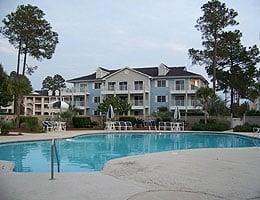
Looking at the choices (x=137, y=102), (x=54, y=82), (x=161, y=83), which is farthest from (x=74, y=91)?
(x=54, y=82)

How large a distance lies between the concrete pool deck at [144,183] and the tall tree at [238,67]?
2838cm

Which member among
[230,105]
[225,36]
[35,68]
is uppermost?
[225,36]

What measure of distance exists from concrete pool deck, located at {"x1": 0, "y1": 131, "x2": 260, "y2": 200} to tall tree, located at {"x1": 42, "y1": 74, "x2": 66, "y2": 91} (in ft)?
208

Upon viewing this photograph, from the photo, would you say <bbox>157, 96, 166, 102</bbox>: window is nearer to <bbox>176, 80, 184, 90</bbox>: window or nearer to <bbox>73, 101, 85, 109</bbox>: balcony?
<bbox>176, 80, 184, 90</bbox>: window

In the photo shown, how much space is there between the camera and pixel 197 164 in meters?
9.41

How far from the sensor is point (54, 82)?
71312mm

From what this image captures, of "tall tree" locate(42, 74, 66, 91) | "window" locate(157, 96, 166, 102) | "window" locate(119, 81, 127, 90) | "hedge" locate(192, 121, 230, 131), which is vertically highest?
"tall tree" locate(42, 74, 66, 91)

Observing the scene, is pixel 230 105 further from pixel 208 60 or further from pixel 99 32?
pixel 99 32

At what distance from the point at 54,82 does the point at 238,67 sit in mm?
43392

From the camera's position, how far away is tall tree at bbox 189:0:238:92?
32.7m

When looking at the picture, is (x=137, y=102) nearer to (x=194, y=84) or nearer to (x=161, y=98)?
(x=161, y=98)

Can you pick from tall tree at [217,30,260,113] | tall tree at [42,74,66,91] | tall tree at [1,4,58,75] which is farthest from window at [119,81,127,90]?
tall tree at [42,74,66,91]

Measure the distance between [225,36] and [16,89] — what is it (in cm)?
2086

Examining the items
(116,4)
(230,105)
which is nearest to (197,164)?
(116,4)
